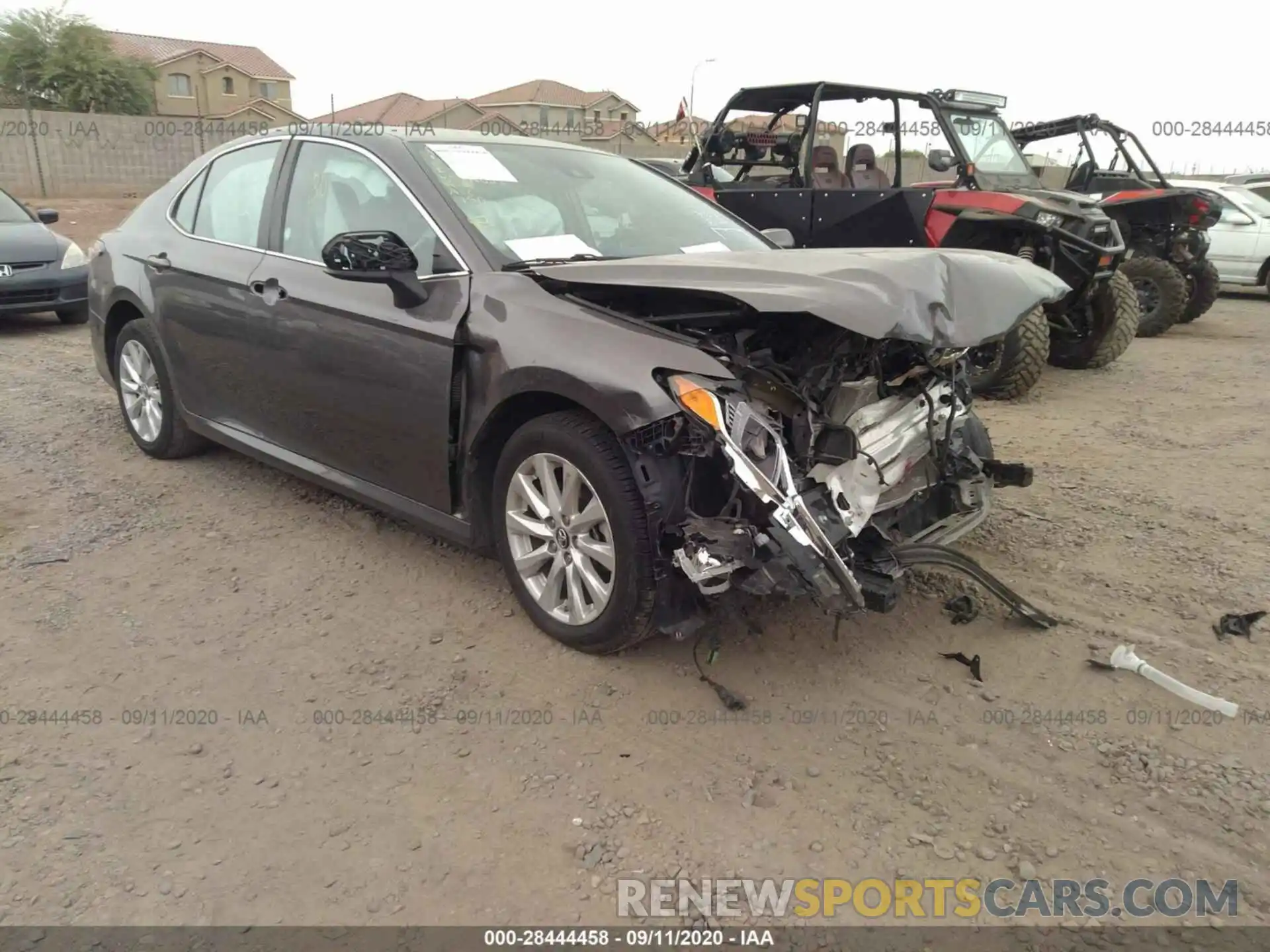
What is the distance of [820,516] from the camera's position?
2.85m

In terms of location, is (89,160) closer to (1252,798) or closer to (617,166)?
(617,166)

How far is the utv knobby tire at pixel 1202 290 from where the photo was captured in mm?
10734

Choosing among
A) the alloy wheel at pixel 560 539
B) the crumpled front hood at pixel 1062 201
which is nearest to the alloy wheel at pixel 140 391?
the alloy wheel at pixel 560 539

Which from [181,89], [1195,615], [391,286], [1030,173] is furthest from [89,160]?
[181,89]

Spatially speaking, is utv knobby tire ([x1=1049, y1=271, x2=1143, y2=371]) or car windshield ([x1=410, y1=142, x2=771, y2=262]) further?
utv knobby tire ([x1=1049, y1=271, x2=1143, y2=371])

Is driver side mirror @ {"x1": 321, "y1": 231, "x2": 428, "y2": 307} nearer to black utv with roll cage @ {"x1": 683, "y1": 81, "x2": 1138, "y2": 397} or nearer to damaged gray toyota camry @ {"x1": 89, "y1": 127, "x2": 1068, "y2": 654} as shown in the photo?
damaged gray toyota camry @ {"x1": 89, "y1": 127, "x2": 1068, "y2": 654}

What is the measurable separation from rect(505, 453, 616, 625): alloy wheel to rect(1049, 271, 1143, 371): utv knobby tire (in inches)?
253

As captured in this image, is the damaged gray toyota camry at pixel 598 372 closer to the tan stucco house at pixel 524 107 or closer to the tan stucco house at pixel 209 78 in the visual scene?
the tan stucco house at pixel 524 107

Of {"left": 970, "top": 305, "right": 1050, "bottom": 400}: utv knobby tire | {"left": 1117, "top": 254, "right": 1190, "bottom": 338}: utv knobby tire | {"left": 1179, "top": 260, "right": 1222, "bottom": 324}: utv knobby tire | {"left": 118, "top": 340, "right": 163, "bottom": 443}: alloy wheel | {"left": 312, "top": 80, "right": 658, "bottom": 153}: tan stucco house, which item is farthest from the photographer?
{"left": 312, "top": 80, "right": 658, "bottom": 153}: tan stucco house

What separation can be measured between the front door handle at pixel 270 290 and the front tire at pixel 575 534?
1.33m

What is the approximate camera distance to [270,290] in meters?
3.92

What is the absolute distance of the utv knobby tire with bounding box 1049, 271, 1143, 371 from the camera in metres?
7.84

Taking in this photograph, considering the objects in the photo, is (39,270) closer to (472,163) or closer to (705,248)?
(472,163)

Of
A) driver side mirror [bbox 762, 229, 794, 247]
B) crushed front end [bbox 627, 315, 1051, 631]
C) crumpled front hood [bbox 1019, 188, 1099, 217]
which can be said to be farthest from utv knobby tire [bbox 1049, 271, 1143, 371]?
crushed front end [bbox 627, 315, 1051, 631]
